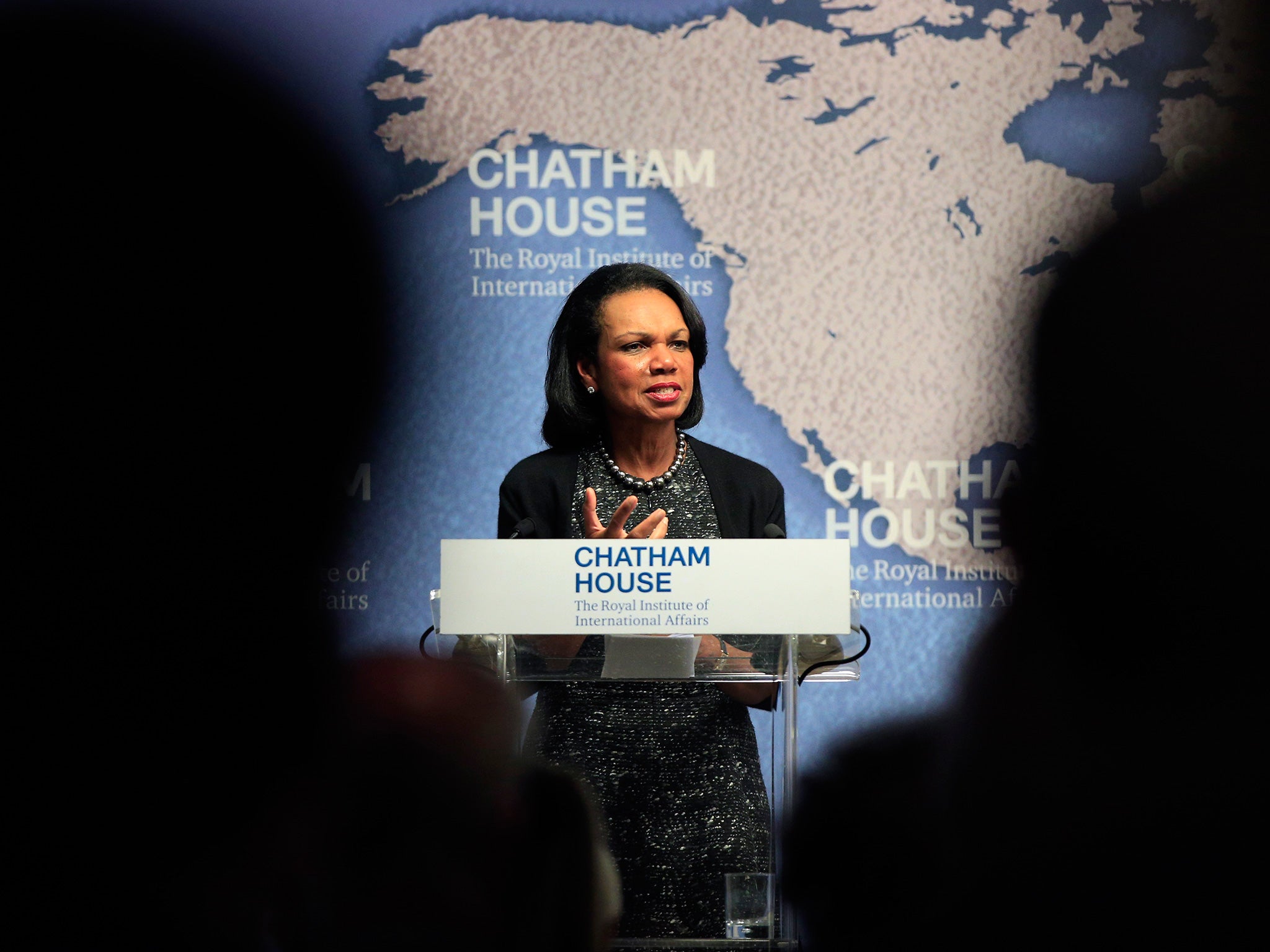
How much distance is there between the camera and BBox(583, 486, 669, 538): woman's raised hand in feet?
6.61

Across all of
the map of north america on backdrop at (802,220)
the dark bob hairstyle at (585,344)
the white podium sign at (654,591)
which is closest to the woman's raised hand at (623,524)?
the white podium sign at (654,591)

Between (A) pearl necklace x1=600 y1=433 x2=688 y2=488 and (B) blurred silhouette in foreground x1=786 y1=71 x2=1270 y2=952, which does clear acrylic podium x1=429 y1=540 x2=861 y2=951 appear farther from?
(B) blurred silhouette in foreground x1=786 y1=71 x2=1270 y2=952

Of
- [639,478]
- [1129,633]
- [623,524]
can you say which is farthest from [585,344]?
[1129,633]

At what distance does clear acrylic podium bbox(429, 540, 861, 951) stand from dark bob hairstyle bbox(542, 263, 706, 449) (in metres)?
0.74

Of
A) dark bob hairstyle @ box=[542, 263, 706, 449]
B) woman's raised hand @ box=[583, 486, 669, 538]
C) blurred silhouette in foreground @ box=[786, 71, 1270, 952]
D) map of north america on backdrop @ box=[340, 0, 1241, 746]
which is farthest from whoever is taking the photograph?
map of north america on backdrop @ box=[340, 0, 1241, 746]

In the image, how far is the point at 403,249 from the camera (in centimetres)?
353

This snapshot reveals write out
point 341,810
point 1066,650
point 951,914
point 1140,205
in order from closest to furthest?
1. point 341,810
2. point 951,914
3. point 1066,650
4. point 1140,205

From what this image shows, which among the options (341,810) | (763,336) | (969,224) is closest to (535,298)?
(763,336)

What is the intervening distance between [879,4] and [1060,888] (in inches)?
91.0

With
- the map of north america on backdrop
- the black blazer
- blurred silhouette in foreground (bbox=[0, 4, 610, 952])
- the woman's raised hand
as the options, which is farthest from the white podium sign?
the map of north america on backdrop

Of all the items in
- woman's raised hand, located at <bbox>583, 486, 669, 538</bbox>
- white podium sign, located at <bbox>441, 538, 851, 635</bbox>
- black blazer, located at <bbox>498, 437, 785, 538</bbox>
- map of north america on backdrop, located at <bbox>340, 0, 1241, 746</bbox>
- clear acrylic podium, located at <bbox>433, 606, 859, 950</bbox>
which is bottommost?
clear acrylic podium, located at <bbox>433, 606, 859, 950</bbox>

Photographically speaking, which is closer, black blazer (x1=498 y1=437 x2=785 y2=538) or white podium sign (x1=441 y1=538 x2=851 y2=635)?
white podium sign (x1=441 y1=538 x2=851 y2=635)

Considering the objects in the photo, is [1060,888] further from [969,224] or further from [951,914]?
[969,224]

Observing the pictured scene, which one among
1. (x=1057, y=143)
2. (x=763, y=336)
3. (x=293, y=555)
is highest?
(x=1057, y=143)
